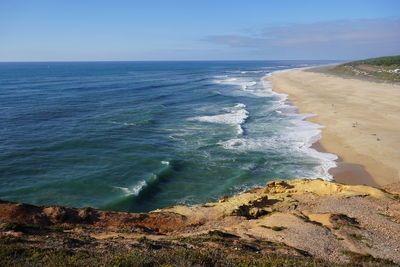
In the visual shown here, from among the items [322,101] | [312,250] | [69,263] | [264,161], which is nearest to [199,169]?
[264,161]

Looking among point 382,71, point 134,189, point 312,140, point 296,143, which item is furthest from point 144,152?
point 382,71

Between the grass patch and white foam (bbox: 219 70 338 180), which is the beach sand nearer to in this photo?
white foam (bbox: 219 70 338 180)

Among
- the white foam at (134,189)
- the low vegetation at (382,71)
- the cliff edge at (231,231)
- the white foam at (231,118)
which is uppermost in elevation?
the low vegetation at (382,71)

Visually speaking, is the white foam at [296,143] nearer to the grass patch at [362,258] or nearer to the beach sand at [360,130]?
the beach sand at [360,130]

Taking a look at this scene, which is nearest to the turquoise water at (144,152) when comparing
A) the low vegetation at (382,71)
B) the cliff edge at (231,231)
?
the cliff edge at (231,231)

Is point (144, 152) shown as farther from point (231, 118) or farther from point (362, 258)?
point (362, 258)

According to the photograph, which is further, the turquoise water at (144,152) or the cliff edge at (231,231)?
the turquoise water at (144,152)

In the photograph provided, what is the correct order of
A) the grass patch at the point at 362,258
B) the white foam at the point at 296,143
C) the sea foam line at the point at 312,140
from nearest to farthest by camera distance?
the grass patch at the point at 362,258 → the sea foam line at the point at 312,140 → the white foam at the point at 296,143
